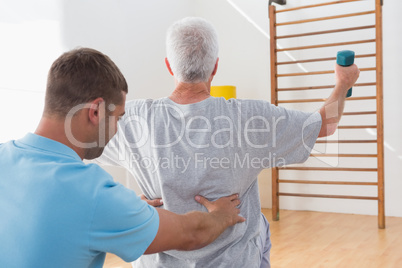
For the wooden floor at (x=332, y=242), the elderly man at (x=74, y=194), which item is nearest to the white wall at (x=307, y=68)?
the wooden floor at (x=332, y=242)

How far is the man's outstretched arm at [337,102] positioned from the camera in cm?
135

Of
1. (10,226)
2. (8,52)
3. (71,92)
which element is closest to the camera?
(10,226)

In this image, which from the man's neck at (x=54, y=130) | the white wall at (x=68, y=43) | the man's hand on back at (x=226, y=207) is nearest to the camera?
the man's neck at (x=54, y=130)

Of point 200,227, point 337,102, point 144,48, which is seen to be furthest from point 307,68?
point 200,227

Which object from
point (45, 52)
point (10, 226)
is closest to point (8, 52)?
point (45, 52)

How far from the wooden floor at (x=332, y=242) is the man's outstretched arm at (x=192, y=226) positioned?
1.52m

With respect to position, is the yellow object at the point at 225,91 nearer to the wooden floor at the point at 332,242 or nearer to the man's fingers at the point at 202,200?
the wooden floor at the point at 332,242

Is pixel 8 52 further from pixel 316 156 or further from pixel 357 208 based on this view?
pixel 357 208

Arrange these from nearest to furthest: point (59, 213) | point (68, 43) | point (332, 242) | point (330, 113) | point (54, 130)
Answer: point (59, 213) < point (54, 130) < point (330, 113) < point (68, 43) < point (332, 242)

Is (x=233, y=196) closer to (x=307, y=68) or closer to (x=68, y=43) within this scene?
(x=68, y=43)

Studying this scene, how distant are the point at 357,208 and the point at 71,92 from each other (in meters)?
3.55

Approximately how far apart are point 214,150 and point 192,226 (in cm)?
32

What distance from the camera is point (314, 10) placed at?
158 inches

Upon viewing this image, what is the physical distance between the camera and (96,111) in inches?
36.0
